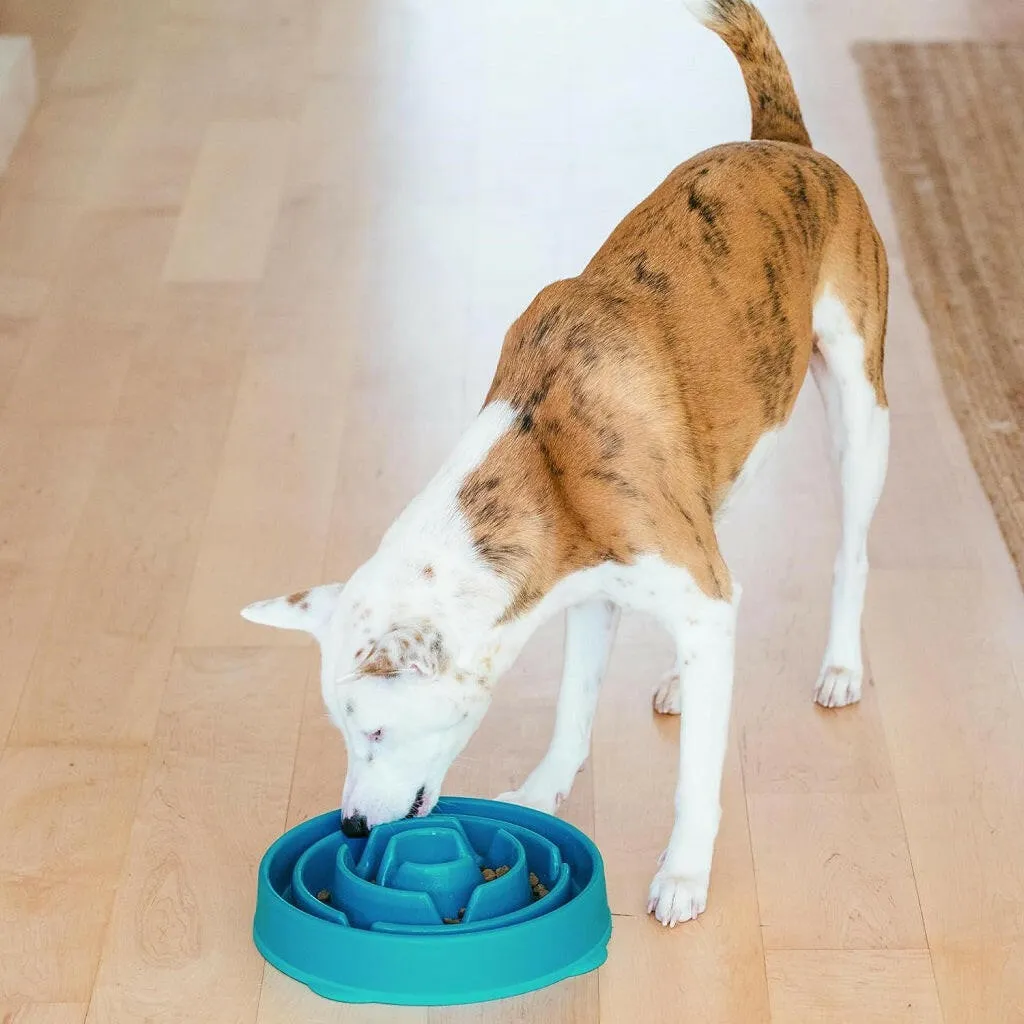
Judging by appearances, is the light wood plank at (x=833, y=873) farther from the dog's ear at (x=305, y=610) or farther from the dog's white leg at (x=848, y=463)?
the dog's ear at (x=305, y=610)

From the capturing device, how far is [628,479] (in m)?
2.09

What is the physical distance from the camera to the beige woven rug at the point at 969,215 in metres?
3.32

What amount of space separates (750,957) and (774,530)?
1.05 meters

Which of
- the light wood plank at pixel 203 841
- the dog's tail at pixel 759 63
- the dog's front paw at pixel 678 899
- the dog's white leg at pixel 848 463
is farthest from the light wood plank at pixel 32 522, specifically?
the dog's tail at pixel 759 63

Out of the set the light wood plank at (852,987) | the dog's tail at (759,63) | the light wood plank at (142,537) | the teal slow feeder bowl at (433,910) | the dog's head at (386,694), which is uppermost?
the dog's tail at (759,63)

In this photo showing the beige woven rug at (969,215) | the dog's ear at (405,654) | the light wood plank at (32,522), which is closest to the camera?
the dog's ear at (405,654)

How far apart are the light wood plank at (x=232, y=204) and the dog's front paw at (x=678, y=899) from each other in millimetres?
2169

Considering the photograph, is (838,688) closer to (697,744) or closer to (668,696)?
(668,696)

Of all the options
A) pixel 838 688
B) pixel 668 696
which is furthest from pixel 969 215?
pixel 668 696

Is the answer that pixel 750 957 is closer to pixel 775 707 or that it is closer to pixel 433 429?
pixel 775 707

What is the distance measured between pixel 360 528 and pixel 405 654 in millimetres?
1228

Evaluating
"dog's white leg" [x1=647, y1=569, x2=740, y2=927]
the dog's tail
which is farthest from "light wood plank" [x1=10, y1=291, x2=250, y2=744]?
the dog's tail

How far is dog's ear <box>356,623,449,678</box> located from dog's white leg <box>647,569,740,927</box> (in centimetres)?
35

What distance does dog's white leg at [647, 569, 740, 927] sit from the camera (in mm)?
2152
